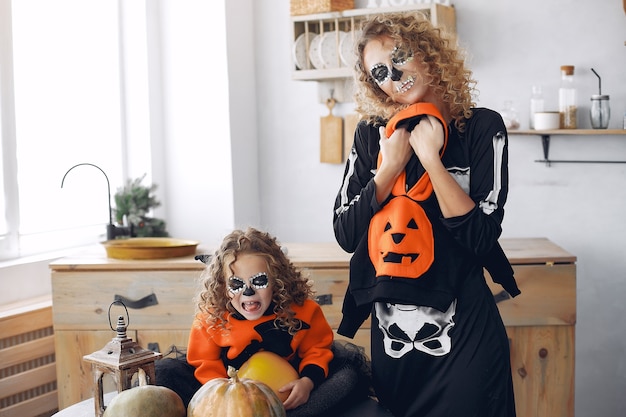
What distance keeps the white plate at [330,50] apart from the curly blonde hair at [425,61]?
1708mm

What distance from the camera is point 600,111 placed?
9.34ft

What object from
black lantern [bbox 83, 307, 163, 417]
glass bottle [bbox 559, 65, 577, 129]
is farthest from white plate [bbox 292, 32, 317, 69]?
black lantern [bbox 83, 307, 163, 417]

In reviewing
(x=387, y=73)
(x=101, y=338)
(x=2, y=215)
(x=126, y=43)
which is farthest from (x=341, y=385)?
(x=126, y=43)

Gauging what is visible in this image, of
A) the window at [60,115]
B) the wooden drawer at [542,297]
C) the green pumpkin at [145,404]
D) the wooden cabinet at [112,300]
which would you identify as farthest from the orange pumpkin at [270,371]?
the window at [60,115]

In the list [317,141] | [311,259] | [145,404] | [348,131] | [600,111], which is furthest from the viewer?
[317,141]

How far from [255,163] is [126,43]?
32.6 inches

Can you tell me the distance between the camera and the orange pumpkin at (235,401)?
1.13 m

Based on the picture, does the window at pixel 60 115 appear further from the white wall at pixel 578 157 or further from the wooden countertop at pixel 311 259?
the white wall at pixel 578 157

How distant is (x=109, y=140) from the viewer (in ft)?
11.2

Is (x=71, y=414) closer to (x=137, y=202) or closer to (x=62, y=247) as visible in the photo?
(x=137, y=202)

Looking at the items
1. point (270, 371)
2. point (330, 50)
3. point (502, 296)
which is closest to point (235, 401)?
point (270, 371)

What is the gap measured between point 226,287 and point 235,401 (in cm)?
56

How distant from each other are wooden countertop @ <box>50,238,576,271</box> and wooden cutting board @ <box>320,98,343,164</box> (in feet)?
2.42

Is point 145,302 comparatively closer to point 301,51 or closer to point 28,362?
point 28,362
